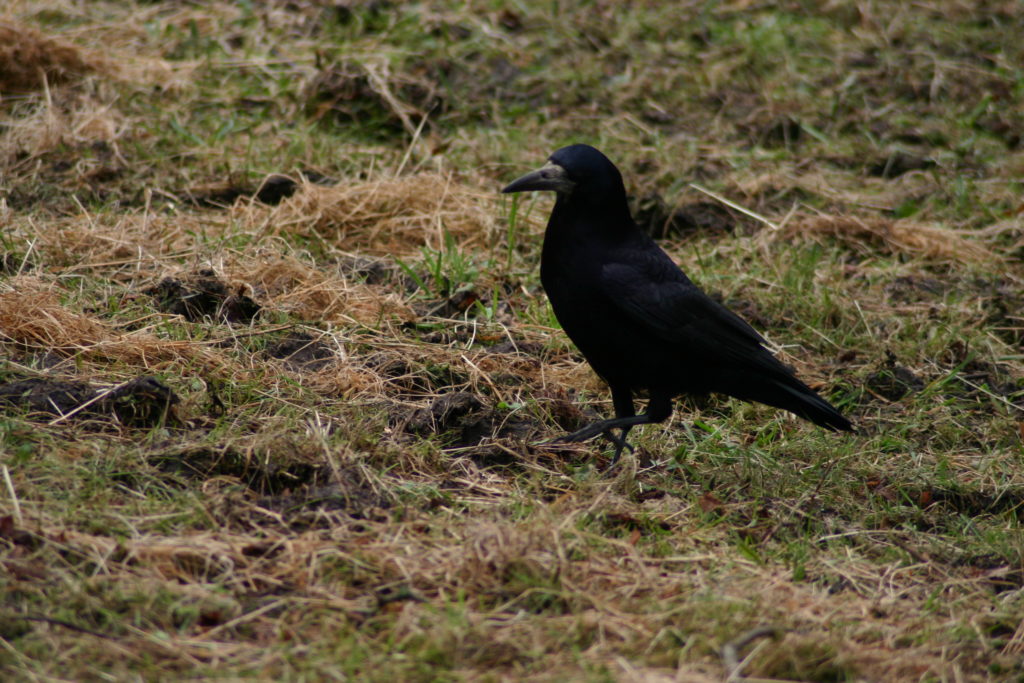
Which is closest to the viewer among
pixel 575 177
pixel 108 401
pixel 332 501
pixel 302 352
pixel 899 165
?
pixel 332 501

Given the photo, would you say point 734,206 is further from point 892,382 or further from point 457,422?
point 457,422

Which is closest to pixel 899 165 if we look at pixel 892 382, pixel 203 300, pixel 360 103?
pixel 892 382

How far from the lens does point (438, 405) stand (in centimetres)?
405

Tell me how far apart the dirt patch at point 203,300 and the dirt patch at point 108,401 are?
3.03ft

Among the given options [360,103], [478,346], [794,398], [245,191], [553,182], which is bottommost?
[478,346]

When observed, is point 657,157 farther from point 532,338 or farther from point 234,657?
point 234,657

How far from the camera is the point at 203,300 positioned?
465cm

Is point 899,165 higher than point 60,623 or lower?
higher

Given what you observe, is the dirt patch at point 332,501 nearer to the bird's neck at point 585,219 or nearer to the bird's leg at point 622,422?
the bird's leg at point 622,422

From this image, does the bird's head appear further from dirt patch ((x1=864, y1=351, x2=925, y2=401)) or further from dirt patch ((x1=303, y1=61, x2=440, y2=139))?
dirt patch ((x1=303, y1=61, x2=440, y2=139))

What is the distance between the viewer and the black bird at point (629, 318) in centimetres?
409

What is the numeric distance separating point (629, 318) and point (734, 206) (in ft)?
7.69

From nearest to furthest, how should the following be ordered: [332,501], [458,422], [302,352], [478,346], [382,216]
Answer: [332,501], [458,422], [302,352], [478,346], [382,216]

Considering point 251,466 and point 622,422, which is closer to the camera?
point 251,466
